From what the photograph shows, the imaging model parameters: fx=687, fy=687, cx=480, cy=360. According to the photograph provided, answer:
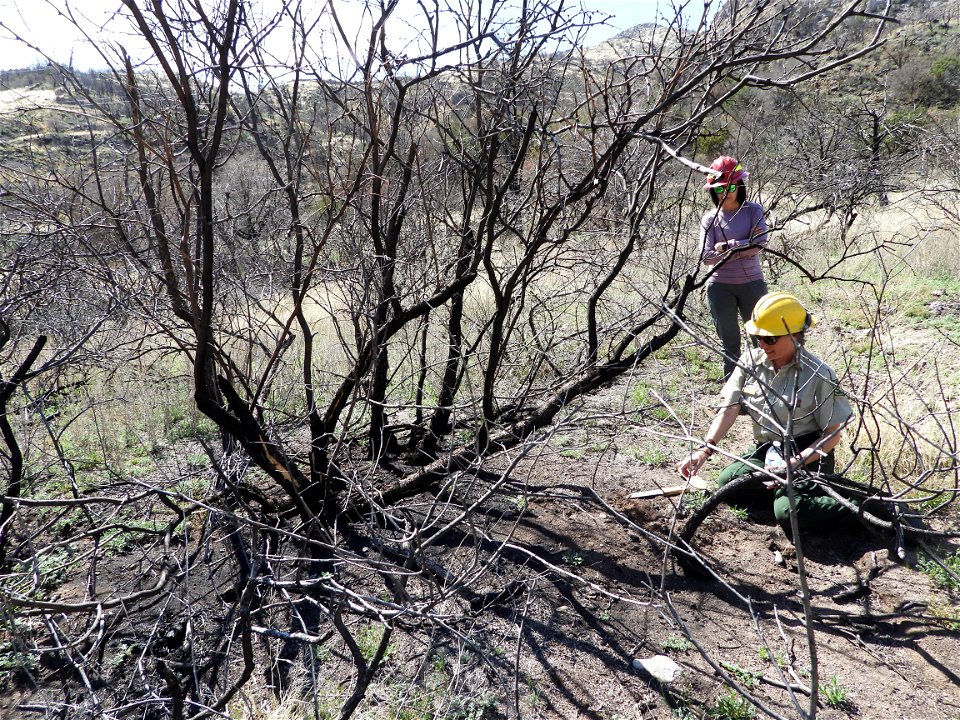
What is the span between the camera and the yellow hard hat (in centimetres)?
303

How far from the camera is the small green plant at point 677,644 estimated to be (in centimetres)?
282

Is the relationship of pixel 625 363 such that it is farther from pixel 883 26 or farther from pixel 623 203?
pixel 883 26

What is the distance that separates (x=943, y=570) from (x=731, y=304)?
198 centimetres

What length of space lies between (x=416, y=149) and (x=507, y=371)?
1.75 meters

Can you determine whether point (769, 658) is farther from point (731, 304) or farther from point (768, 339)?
point (731, 304)

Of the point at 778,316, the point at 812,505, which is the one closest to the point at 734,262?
the point at 778,316

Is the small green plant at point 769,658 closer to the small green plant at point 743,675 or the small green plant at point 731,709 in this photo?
the small green plant at point 743,675

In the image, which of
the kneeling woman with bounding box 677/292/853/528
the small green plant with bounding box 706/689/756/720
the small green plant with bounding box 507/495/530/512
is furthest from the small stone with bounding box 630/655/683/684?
the small green plant with bounding box 507/495/530/512

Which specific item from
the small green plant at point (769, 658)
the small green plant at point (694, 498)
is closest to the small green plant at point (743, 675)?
the small green plant at point (769, 658)

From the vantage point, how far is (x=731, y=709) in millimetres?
2496

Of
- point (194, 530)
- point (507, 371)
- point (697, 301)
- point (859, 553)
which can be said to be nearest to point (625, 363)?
point (507, 371)

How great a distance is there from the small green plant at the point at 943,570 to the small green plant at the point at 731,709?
1.23 m

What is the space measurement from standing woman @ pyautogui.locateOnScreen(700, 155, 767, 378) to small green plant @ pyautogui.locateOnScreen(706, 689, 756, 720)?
2209 mm

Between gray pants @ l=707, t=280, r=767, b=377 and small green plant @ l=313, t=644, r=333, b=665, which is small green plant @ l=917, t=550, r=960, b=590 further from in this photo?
small green plant @ l=313, t=644, r=333, b=665
